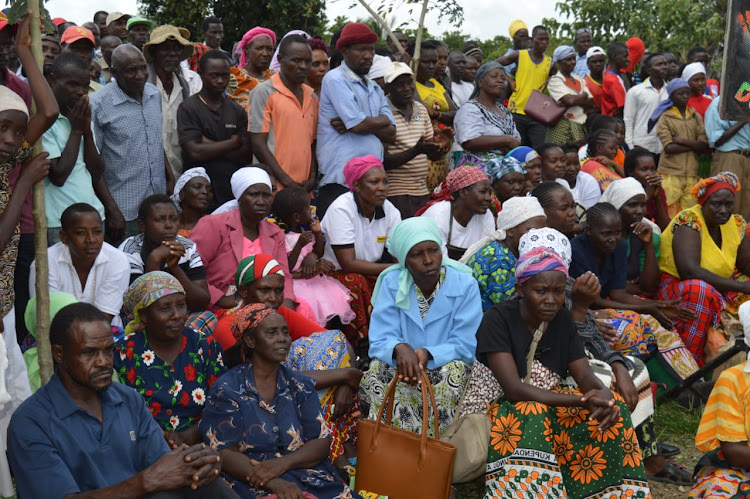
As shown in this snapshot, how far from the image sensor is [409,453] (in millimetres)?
Answer: 4434

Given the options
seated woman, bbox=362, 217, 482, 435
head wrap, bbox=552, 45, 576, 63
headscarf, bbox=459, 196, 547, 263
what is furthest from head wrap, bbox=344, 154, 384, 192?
head wrap, bbox=552, 45, 576, 63

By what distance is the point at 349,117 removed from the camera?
7.05 meters

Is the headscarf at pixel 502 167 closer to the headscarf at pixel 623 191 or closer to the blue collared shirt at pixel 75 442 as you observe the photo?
the headscarf at pixel 623 191

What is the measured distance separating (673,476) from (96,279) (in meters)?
3.66

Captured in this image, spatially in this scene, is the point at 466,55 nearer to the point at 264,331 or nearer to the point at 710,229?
the point at 710,229

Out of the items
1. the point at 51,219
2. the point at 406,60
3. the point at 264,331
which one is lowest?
the point at 264,331

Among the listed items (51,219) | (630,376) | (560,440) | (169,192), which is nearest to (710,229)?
(630,376)

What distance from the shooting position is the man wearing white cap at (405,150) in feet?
24.8

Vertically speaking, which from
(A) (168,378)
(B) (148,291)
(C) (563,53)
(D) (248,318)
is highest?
(C) (563,53)

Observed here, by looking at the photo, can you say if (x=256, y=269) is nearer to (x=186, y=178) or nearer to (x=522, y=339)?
(x=186, y=178)

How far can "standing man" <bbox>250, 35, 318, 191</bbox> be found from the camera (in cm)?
700

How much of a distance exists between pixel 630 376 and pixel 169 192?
3638 millimetres

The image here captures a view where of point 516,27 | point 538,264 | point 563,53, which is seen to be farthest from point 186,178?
point 516,27

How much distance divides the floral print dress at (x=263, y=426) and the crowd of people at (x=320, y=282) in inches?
0.5
